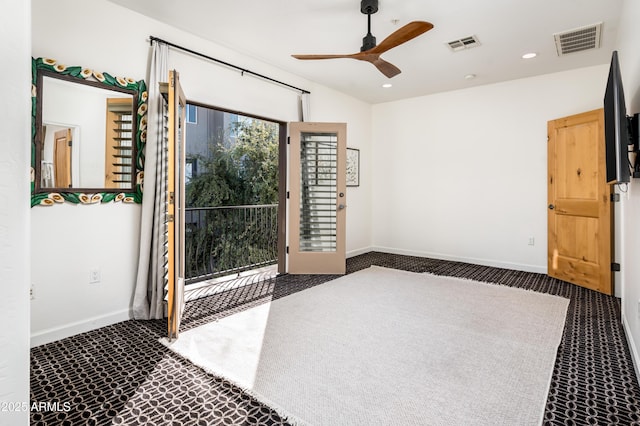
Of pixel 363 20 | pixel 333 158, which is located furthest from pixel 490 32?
pixel 333 158

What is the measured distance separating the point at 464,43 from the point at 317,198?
2614mm

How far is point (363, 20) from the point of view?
3.32m

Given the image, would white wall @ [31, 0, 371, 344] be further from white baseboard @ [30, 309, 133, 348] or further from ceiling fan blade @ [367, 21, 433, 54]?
ceiling fan blade @ [367, 21, 433, 54]

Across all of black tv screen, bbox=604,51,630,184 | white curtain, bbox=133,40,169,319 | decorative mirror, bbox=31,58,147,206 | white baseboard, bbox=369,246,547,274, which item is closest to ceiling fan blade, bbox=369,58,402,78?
black tv screen, bbox=604,51,630,184

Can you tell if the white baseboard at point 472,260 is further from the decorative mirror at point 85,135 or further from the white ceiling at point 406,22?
the decorative mirror at point 85,135

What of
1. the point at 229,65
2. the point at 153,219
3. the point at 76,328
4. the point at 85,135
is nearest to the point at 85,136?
the point at 85,135

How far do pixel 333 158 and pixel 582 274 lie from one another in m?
3.49

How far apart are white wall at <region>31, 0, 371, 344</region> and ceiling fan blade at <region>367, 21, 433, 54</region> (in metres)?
1.66

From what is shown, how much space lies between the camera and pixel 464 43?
3822 millimetres

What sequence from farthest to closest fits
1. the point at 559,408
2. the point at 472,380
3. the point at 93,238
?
1. the point at 93,238
2. the point at 472,380
3. the point at 559,408

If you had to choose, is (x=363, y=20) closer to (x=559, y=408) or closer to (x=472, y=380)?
(x=472, y=380)

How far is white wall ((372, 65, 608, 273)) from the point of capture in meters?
4.83

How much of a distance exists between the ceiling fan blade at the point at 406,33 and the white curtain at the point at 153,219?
80.4 inches

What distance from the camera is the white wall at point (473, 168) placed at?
4.83m
